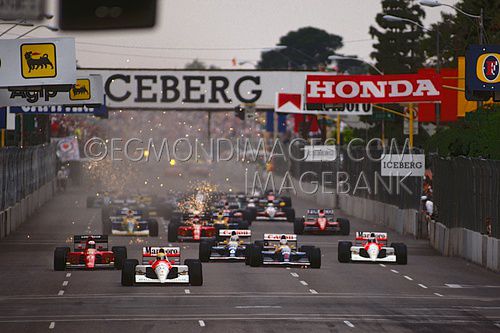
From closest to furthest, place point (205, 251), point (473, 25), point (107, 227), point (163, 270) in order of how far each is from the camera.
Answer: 1. point (163, 270)
2. point (205, 251)
3. point (107, 227)
4. point (473, 25)

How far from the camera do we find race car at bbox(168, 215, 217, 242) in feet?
167

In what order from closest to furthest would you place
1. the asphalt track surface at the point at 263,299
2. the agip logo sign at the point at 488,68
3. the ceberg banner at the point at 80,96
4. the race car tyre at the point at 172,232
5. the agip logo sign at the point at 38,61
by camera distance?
the asphalt track surface at the point at 263,299
the agip logo sign at the point at 38,61
the agip logo sign at the point at 488,68
the ceberg banner at the point at 80,96
the race car tyre at the point at 172,232

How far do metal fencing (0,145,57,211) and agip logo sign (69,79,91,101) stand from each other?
15.5 m

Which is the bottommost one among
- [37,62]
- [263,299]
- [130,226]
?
[263,299]

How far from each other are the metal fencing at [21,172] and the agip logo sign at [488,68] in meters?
29.7

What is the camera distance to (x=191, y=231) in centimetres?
5141

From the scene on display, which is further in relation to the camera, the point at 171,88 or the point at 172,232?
the point at 171,88

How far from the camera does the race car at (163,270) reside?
32094 millimetres

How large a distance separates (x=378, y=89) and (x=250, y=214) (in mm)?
14008

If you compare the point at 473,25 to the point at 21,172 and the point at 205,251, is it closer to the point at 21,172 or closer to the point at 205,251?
the point at 21,172

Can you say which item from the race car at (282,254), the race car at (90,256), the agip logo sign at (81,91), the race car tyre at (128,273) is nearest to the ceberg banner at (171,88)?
the agip logo sign at (81,91)

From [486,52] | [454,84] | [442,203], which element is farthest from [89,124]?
[486,52]

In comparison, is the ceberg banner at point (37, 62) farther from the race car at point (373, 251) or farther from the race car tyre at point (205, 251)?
the race car at point (373, 251)

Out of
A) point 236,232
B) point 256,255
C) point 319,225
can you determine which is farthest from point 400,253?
point 319,225
